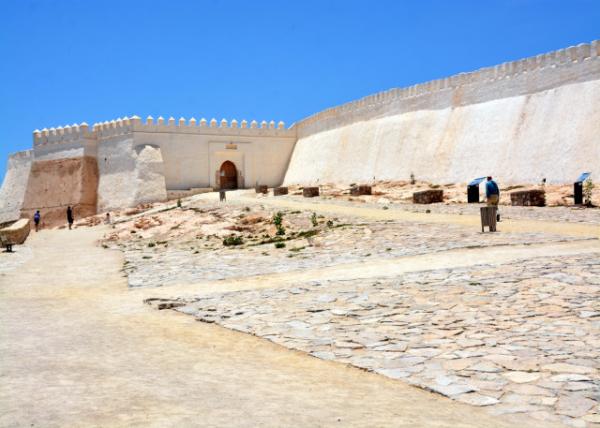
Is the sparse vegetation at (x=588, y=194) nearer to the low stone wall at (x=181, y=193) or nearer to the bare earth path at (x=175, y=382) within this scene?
the bare earth path at (x=175, y=382)

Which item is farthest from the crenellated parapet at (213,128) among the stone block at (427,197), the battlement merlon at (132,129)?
the stone block at (427,197)

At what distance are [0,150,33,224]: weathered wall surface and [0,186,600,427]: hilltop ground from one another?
27211 millimetres

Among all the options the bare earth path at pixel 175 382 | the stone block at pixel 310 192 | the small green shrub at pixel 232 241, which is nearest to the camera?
the bare earth path at pixel 175 382

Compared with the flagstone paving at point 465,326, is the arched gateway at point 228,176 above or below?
above

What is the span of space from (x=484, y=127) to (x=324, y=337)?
61.6 feet

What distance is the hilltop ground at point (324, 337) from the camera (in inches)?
126

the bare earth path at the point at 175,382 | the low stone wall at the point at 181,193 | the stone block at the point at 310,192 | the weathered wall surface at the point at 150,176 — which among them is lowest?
the bare earth path at the point at 175,382

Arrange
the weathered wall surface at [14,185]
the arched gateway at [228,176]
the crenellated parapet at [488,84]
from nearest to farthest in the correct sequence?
Result: the crenellated parapet at [488,84]
the arched gateway at [228,176]
the weathered wall surface at [14,185]

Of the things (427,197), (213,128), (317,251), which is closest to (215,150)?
(213,128)

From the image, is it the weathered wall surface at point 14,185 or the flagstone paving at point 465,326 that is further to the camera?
the weathered wall surface at point 14,185

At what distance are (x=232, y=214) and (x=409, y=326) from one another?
13584 millimetres

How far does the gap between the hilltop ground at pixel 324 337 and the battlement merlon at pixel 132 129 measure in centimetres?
2263

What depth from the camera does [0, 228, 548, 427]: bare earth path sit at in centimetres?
304

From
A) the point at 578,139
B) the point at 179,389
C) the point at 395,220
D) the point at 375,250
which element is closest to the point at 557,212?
the point at 395,220
